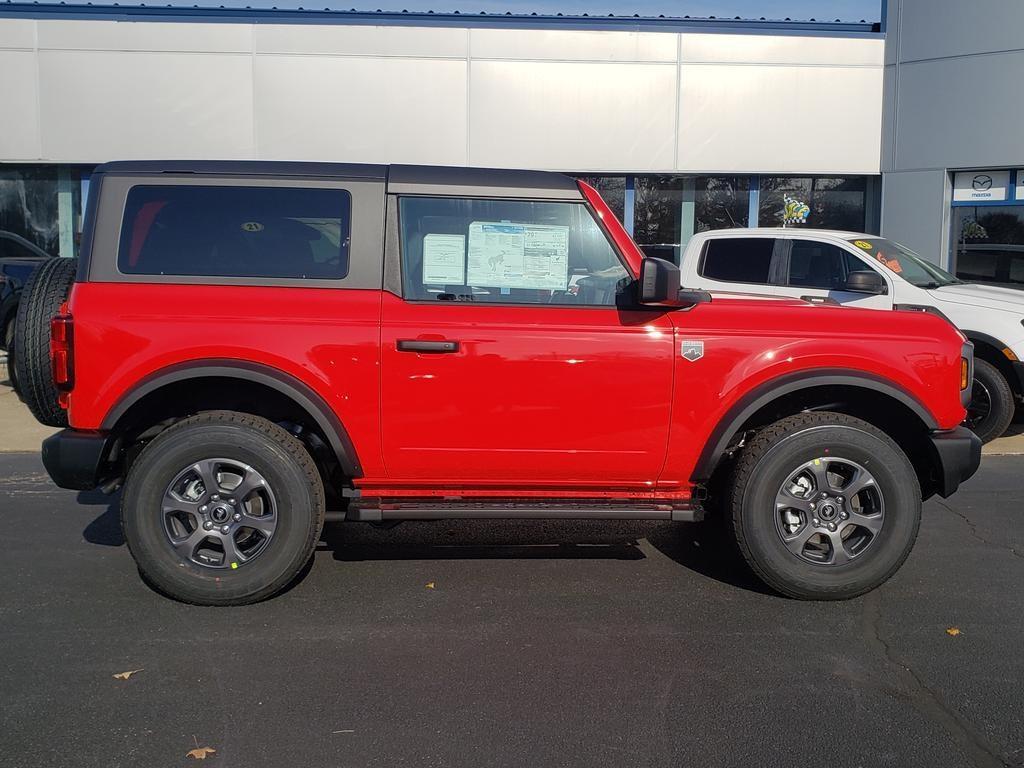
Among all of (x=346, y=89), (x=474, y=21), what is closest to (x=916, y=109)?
(x=474, y=21)

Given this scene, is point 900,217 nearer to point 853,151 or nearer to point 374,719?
point 853,151

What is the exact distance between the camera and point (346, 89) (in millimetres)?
14125

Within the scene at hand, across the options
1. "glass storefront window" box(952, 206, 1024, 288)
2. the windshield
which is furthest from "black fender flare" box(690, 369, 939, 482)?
"glass storefront window" box(952, 206, 1024, 288)

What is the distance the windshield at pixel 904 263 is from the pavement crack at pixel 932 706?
4.99 m

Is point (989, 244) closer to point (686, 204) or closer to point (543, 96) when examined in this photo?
point (686, 204)

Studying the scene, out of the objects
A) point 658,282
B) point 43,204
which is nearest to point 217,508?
point 658,282

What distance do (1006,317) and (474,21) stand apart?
30.2ft

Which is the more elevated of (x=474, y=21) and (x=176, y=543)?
(x=474, y=21)

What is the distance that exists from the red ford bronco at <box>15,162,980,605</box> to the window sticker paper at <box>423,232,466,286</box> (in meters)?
0.01

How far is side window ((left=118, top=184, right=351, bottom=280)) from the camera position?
173 inches

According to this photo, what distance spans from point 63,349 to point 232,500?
3.33 feet

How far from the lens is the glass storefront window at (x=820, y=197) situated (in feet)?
49.3

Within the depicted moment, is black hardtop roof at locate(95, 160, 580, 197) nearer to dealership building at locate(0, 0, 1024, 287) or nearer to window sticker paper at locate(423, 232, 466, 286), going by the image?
window sticker paper at locate(423, 232, 466, 286)

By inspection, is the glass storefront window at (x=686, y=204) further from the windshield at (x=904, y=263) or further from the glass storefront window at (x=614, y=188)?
the windshield at (x=904, y=263)
